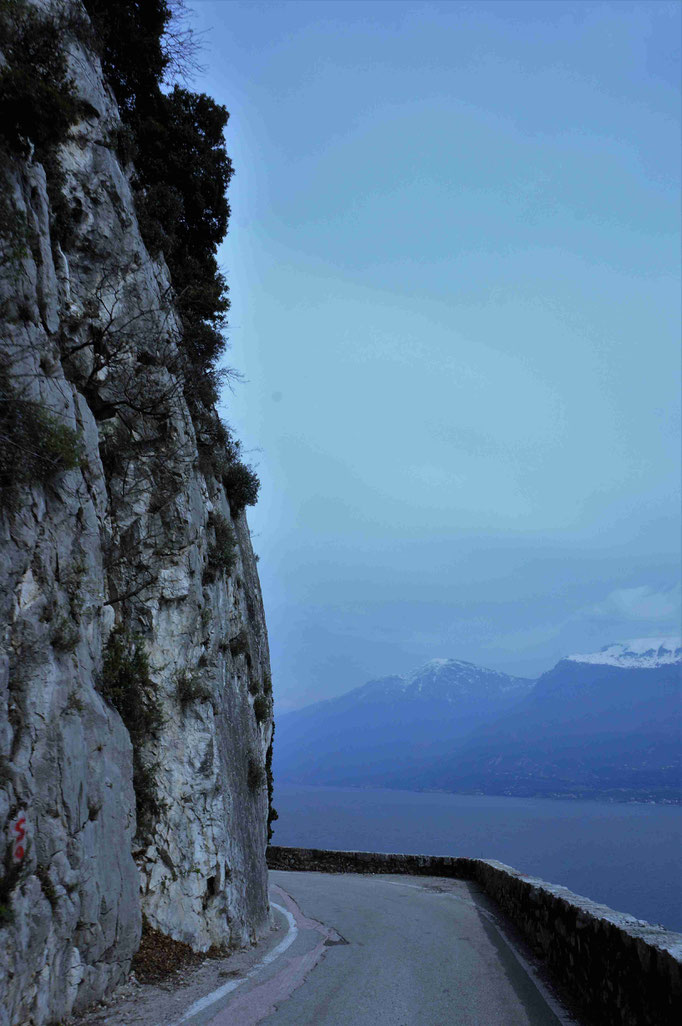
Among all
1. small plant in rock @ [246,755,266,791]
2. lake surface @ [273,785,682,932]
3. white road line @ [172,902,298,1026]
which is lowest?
lake surface @ [273,785,682,932]

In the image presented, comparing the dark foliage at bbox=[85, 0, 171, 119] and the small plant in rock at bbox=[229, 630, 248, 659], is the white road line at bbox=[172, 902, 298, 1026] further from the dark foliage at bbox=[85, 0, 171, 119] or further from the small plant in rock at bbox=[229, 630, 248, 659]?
the dark foliage at bbox=[85, 0, 171, 119]

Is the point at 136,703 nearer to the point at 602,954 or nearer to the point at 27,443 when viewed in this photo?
the point at 27,443

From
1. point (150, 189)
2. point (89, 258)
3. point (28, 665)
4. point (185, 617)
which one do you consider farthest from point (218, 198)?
point (28, 665)

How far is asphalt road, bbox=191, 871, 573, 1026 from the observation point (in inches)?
297

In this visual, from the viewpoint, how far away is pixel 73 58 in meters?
12.4

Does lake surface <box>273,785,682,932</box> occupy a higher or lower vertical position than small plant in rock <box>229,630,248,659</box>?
lower

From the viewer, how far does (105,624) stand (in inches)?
384

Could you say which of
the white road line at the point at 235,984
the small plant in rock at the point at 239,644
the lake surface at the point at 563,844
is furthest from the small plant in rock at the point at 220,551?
the lake surface at the point at 563,844

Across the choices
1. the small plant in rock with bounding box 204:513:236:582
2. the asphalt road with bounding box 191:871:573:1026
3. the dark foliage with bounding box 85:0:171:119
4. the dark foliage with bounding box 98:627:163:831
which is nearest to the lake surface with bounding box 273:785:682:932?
the asphalt road with bounding box 191:871:573:1026

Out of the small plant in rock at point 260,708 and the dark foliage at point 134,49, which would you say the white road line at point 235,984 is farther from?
the dark foliage at point 134,49

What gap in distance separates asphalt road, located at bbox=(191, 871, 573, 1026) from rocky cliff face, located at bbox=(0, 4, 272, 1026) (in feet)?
4.60

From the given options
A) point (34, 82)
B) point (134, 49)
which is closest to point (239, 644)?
point (34, 82)

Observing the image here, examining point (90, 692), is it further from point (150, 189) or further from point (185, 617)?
point (150, 189)

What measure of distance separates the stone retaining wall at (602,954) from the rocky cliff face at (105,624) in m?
4.80
